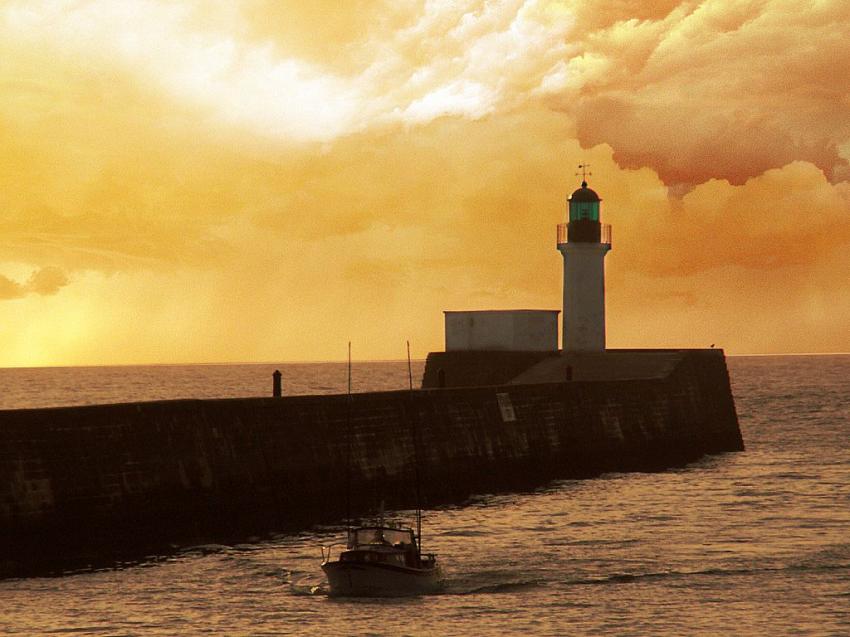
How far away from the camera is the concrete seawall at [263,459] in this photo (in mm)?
29609

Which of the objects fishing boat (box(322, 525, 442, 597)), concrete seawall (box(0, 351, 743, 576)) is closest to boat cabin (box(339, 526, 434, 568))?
fishing boat (box(322, 525, 442, 597))

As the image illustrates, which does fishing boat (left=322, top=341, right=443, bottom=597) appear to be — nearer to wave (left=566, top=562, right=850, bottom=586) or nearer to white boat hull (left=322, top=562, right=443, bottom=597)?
white boat hull (left=322, top=562, right=443, bottom=597)

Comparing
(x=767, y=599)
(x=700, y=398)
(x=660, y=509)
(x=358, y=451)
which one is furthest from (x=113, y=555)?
(x=700, y=398)

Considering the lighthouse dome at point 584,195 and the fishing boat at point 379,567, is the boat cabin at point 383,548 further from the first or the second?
the lighthouse dome at point 584,195

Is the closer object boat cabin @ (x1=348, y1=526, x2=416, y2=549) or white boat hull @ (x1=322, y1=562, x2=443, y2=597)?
white boat hull @ (x1=322, y1=562, x2=443, y2=597)

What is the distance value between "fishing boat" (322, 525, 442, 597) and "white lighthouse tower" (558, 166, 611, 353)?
3617 centimetres

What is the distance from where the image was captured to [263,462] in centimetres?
3531

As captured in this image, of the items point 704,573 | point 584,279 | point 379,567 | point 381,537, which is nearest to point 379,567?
point 379,567

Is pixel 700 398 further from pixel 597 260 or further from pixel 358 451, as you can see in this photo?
pixel 358 451

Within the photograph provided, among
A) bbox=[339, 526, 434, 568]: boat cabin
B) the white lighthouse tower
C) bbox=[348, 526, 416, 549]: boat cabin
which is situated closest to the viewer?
bbox=[339, 526, 434, 568]: boat cabin

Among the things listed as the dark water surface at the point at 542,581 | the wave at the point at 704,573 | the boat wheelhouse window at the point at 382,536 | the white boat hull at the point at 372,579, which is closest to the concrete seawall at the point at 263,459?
the dark water surface at the point at 542,581

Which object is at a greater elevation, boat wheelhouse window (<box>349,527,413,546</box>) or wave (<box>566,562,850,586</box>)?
boat wheelhouse window (<box>349,527,413,546</box>)

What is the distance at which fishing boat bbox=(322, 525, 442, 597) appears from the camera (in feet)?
87.6

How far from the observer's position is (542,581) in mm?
28672
